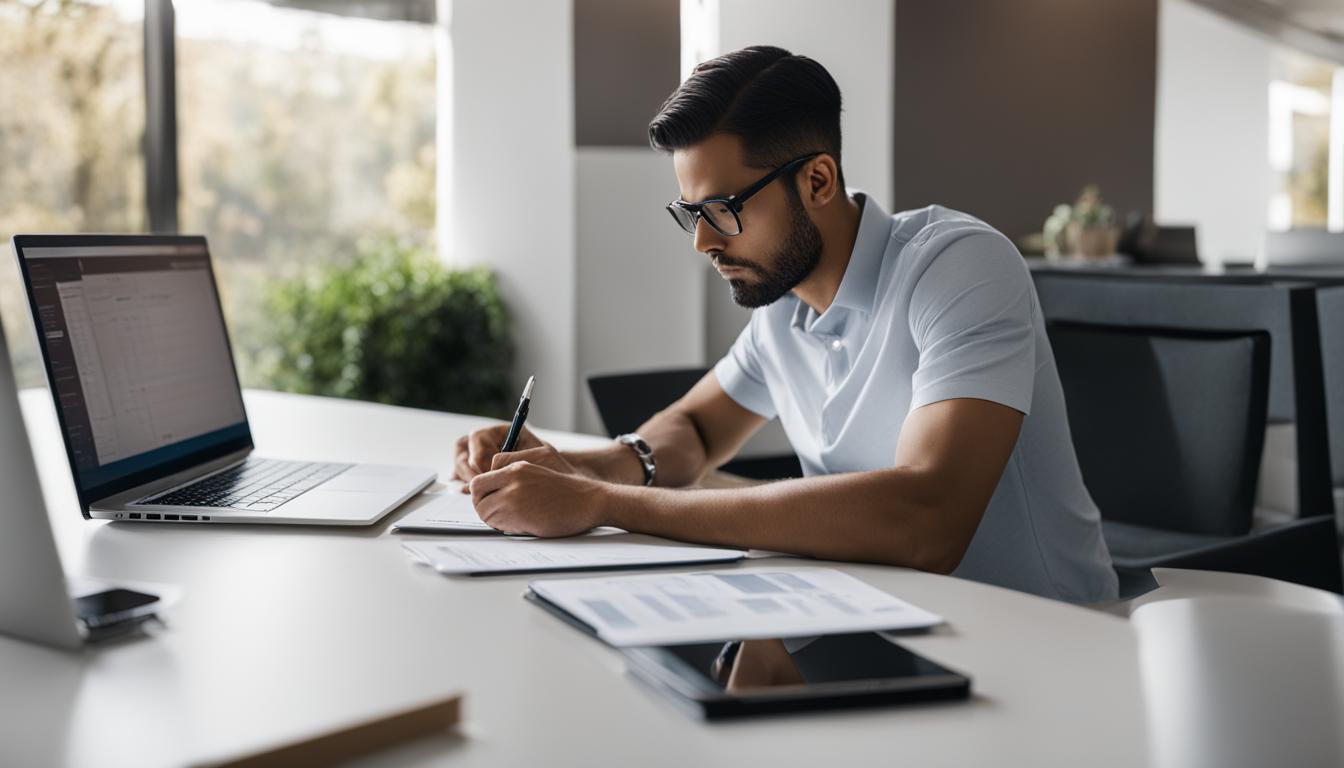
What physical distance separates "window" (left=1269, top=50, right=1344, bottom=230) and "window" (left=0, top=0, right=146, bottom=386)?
10108mm

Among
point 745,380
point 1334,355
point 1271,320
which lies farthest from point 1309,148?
point 745,380

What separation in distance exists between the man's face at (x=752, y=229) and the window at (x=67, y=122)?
177 inches

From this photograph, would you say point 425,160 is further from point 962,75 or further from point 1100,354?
point 1100,354

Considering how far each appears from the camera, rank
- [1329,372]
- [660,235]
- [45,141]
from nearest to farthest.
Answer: [1329,372] < [660,235] < [45,141]

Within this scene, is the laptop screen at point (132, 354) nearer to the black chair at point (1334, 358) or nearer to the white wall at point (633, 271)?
the black chair at point (1334, 358)

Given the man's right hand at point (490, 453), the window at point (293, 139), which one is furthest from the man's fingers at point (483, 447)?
the window at point (293, 139)

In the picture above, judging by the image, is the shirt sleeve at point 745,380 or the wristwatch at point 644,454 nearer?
the wristwatch at point 644,454

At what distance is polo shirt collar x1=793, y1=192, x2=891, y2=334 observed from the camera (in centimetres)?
180

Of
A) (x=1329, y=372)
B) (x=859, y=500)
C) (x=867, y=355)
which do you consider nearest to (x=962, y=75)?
(x=1329, y=372)

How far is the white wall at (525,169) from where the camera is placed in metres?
5.15

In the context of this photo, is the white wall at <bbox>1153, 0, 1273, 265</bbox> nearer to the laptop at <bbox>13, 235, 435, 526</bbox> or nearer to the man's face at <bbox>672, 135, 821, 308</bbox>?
the man's face at <bbox>672, 135, 821, 308</bbox>

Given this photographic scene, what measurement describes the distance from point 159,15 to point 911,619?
5186 mm

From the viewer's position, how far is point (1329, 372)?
2.65m

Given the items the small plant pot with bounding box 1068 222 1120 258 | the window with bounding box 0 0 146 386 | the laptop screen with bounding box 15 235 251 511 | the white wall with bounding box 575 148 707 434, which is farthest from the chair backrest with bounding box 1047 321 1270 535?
the small plant pot with bounding box 1068 222 1120 258
